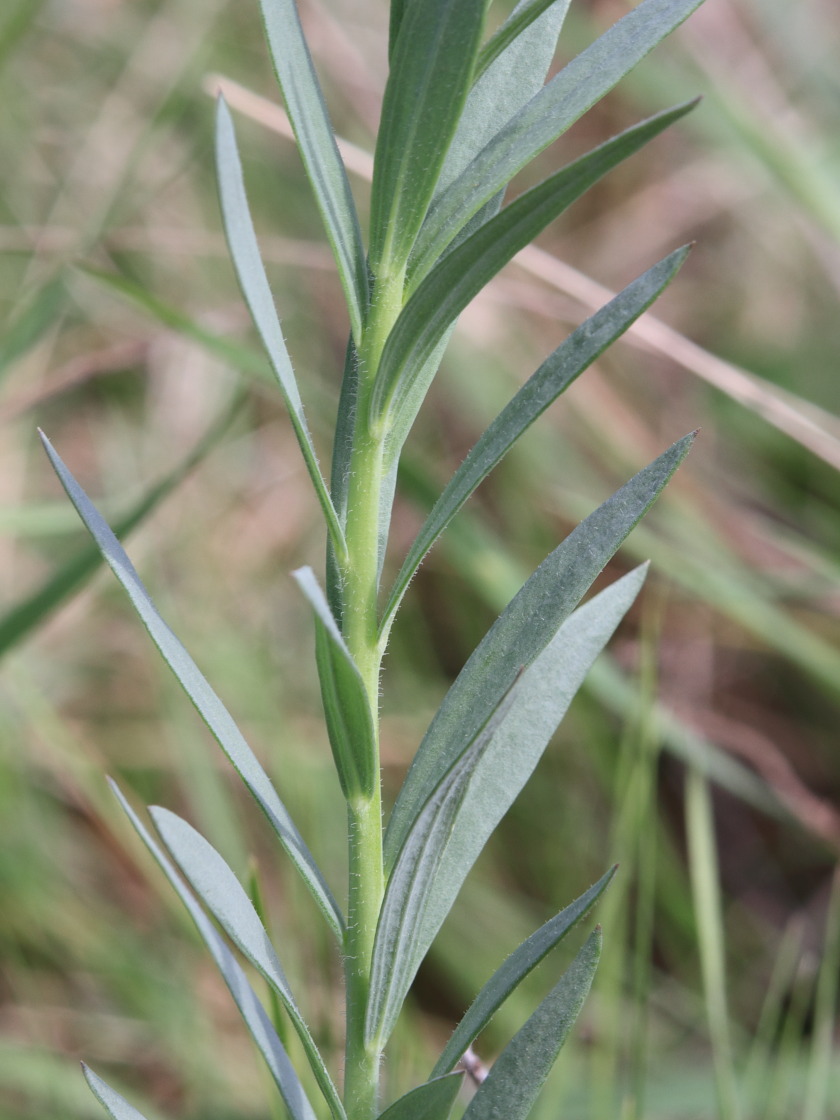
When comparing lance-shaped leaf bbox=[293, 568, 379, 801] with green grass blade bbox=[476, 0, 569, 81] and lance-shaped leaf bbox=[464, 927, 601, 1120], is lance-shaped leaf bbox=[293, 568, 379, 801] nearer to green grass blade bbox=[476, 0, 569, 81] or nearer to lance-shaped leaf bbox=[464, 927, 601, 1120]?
lance-shaped leaf bbox=[464, 927, 601, 1120]

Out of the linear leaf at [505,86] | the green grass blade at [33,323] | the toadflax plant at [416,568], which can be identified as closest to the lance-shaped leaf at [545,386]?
the toadflax plant at [416,568]

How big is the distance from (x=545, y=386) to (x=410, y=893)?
17cm

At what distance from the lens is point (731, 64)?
1.96m

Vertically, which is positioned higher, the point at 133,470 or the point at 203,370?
the point at 203,370

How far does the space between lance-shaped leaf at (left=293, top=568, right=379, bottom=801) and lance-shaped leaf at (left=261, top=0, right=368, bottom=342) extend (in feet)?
0.39

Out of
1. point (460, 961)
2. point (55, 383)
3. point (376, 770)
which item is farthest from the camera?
point (460, 961)

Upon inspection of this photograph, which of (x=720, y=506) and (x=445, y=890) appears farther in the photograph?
(x=720, y=506)

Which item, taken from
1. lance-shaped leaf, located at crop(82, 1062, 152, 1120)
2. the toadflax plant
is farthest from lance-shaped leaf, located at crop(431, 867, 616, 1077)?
lance-shaped leaf, located at crop(82, 1062, 152, 1120)

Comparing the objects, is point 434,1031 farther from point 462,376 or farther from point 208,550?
point 462,376

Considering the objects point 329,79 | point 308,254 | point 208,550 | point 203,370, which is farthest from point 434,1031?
point 329,79

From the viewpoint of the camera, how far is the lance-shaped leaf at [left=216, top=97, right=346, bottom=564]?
13.1 inches

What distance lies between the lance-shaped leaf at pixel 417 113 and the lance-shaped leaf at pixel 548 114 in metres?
0.02

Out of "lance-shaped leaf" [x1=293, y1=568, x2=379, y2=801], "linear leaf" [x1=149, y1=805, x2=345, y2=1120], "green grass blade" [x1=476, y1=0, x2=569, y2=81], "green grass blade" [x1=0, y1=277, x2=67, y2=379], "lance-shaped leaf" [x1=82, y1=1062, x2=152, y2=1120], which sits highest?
"green grass blade" [x1=0, y1=277, x2=67, y2=379]

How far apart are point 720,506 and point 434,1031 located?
2.54ft
